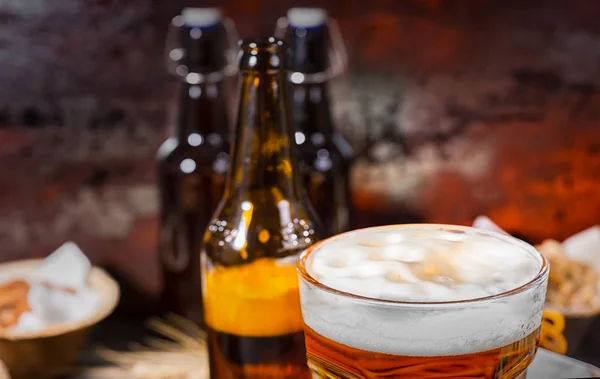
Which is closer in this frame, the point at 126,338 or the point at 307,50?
the point at 307,50

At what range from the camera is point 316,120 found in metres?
0.98

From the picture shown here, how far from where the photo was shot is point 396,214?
116 centimetres

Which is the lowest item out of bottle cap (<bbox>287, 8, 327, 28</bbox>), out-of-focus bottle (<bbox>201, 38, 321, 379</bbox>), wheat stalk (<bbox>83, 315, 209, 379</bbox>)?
wheat stalk (<bbox>83, 315, 209, 379</bbox>)

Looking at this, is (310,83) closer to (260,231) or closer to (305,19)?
(305,19)

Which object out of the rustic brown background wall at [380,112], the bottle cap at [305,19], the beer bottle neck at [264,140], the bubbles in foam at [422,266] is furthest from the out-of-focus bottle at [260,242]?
the rustic brown background wall at [380,112]

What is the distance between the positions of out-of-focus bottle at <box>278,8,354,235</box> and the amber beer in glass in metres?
0.37

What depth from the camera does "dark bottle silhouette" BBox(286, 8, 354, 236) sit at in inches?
37.4

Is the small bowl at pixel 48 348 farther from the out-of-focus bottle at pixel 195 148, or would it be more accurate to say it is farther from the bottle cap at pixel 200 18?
the bottle cap at pixel 200 18

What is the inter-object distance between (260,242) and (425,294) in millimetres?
250

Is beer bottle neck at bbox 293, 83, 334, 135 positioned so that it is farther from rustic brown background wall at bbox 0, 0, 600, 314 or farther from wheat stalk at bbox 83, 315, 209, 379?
wheat stalk at bbox 83, 315, 209, 379

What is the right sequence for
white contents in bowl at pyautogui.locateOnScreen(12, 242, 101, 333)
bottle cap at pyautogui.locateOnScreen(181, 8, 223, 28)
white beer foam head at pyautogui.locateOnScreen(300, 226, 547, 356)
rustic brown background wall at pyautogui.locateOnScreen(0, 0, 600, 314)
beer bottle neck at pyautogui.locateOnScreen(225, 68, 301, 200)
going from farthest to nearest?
1. rustic brown background wall at pyautogui.locateOnScreen(0, 0, 600, 314)
2. bottle cap at pyautogui.locateOnScreen(181, 8, 223, 28)
3. white contents in bowl at pyautogui.locateOnScreen(12, 242, 101, 333)
4. beer bottle neck at pyautogui.locateOnScreen(225, 68, 301, 200)
5. white beer foam head at pyautogui.locateOnScreen(300, 226, 547, 356)

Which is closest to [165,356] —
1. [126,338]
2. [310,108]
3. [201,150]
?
[126,338]

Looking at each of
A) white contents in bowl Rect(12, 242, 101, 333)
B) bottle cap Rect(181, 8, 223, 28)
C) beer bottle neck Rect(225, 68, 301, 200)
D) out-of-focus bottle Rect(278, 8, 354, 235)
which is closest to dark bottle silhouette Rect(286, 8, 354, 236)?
out-of-focus bottle Rect(278, 8, 354, 235)

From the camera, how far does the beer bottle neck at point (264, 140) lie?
2.38 ft
